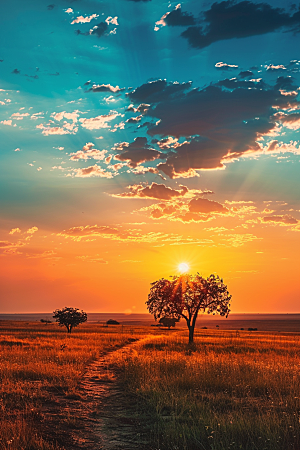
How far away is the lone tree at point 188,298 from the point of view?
39.2m

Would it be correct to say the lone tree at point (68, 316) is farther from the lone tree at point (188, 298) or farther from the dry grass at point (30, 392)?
the dry grass at point (30, 392)

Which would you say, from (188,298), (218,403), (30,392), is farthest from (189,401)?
(188,298)

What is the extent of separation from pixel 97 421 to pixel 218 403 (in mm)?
4047

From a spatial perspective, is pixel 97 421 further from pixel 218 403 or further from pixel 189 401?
pixel 218 403

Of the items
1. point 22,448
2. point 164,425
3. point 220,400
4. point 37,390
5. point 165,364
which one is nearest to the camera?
point 22,448

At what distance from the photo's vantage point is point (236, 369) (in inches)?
661

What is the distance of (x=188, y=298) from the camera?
39281 millimetres

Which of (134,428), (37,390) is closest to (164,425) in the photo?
(134,428)

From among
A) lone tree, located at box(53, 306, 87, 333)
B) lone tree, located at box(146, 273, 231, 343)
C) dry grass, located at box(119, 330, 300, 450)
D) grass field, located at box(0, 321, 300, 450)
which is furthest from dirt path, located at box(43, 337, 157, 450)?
lone tree, located at box(53, 306, 87, 333)

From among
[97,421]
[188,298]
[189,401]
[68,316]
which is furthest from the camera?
[68,316]

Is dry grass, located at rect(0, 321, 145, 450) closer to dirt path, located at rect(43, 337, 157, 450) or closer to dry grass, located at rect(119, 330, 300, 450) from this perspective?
dirt path, located at rect(43, 337, 157, 450)

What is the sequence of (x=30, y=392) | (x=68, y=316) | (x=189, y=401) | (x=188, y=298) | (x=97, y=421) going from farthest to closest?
(x=68, y=316) < (x=188, y=298) < (x=30, y=392) < (x=189, y=401) < (x=97, y=421)

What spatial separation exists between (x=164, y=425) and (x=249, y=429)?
222 centimetres

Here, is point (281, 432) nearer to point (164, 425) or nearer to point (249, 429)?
point (249, 429)
